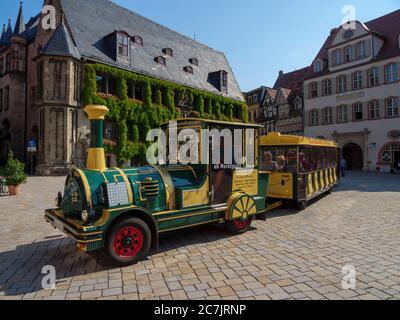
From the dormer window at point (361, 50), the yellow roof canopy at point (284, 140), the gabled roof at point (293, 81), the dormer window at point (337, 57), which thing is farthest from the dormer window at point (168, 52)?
the yellow roof canopy at point (284, 140)

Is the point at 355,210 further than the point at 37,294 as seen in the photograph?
Yes

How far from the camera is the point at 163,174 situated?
5535 millimetres

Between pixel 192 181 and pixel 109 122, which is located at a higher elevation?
pixel 109 122

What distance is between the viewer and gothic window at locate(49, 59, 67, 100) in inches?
837

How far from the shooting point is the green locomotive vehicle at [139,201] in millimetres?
4547

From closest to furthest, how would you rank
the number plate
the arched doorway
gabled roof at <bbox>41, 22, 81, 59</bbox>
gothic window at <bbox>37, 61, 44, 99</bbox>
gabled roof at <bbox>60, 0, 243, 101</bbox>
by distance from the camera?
the number plate, gabled roof at <bbox>41, 22, 81, 59</bbox>, gothic window at <bbox>37, 61, 44, 99</bbox>, gabled roof at <bbox>60, 0, 243, 101</bbox>, the arched doorway

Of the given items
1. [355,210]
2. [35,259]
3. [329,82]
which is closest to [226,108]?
[329,82]

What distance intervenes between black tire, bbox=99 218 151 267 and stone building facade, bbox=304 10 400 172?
28.6m

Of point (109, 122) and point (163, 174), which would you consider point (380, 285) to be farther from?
point (109, 122)

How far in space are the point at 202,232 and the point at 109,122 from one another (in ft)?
63.0

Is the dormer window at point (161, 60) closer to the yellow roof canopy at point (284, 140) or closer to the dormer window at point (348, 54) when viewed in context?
the dormer window at point (348, 54)

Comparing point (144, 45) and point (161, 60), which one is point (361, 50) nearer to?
point (161, 60)

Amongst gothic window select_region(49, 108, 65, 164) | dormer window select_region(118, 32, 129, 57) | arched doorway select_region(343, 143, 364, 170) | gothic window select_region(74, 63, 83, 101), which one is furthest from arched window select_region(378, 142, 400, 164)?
gothic window select_region(49, 108, 65, 164)

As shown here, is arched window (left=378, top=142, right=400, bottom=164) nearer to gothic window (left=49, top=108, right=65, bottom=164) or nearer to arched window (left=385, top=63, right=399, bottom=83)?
arched window (left=385, top=63, right=399, bottom=83)
